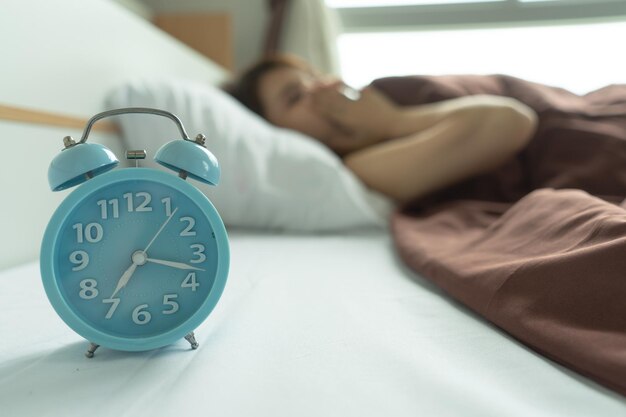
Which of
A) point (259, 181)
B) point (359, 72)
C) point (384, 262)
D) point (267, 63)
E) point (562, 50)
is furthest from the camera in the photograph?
point (359, 72)

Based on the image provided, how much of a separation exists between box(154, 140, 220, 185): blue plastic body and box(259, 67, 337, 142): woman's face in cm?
99

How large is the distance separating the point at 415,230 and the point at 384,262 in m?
0.12

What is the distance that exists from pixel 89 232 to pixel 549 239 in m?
0.50

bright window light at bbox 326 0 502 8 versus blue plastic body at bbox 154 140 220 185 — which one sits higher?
bright window light at bbox 326 0 502 8

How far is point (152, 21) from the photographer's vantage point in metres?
2.16

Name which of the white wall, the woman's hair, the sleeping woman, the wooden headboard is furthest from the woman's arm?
the white wall

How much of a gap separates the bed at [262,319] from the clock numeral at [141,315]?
29 millimetres

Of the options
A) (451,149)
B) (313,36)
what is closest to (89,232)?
(451,149)

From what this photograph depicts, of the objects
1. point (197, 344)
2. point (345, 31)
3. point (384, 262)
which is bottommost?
point (384, 262)

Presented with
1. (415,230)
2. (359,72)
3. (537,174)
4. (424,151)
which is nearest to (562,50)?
(359,72)

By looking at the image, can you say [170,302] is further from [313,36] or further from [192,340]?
[313,36]

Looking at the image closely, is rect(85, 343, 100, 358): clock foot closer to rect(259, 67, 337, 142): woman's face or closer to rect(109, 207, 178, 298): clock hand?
rect(109, 207, 178, 298): clock hand

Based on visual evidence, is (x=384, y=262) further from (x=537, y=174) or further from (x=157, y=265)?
(x=537, y=174)

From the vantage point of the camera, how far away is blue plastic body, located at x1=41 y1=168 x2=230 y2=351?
446mm
